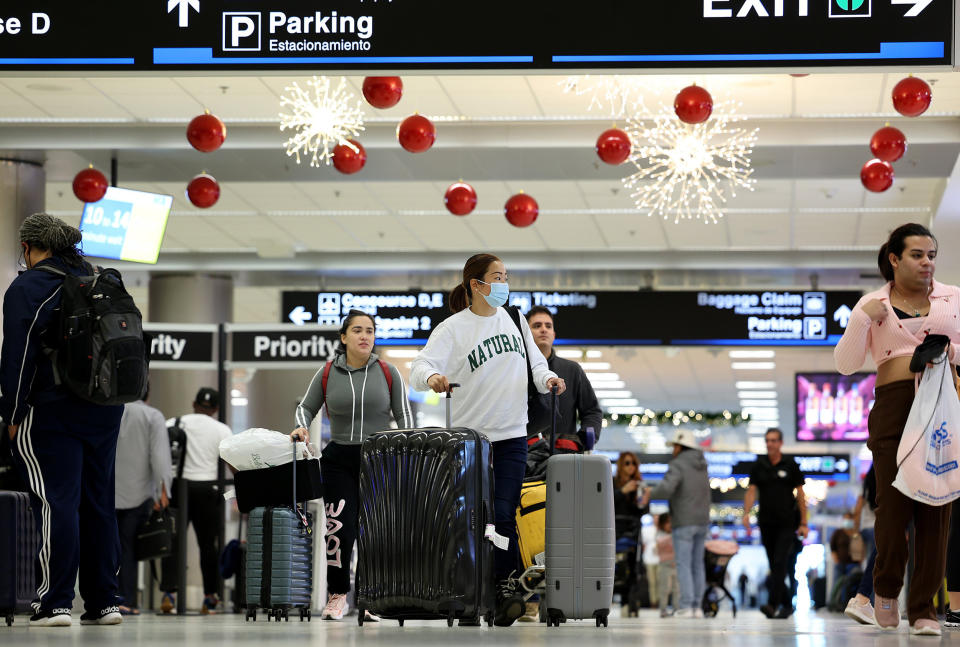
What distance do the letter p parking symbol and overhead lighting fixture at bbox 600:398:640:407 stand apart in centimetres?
2344

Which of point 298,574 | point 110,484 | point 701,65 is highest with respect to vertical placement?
point 701,65

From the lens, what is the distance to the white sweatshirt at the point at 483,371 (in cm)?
577

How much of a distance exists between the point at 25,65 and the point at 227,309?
13.2 metres

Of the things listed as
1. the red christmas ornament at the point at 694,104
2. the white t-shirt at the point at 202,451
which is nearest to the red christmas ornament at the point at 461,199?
the white t-shirt at the point at 202,451

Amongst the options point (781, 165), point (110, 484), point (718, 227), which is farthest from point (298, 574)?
point (718, 227)

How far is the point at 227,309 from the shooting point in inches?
731

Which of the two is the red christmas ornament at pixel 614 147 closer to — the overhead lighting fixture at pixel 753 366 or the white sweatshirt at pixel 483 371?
the white sweatshirt at pixel 483 371

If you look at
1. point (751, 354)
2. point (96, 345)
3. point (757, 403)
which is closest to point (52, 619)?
point (96, 345)

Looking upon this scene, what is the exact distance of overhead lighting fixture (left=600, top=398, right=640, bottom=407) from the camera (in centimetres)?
2884

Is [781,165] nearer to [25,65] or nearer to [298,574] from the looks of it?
[298,574]

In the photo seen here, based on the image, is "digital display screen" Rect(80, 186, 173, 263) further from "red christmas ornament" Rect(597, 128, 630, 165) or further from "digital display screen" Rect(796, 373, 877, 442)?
"digital display screen" Rect(796, 373, 877, 442)

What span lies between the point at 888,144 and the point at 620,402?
65.6 ft

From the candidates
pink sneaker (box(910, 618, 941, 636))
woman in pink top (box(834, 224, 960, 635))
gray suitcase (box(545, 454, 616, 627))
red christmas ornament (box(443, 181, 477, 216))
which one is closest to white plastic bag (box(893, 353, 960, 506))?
woman in pink top (box(834, 224, 960, 635))

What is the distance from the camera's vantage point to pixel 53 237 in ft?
18.7
